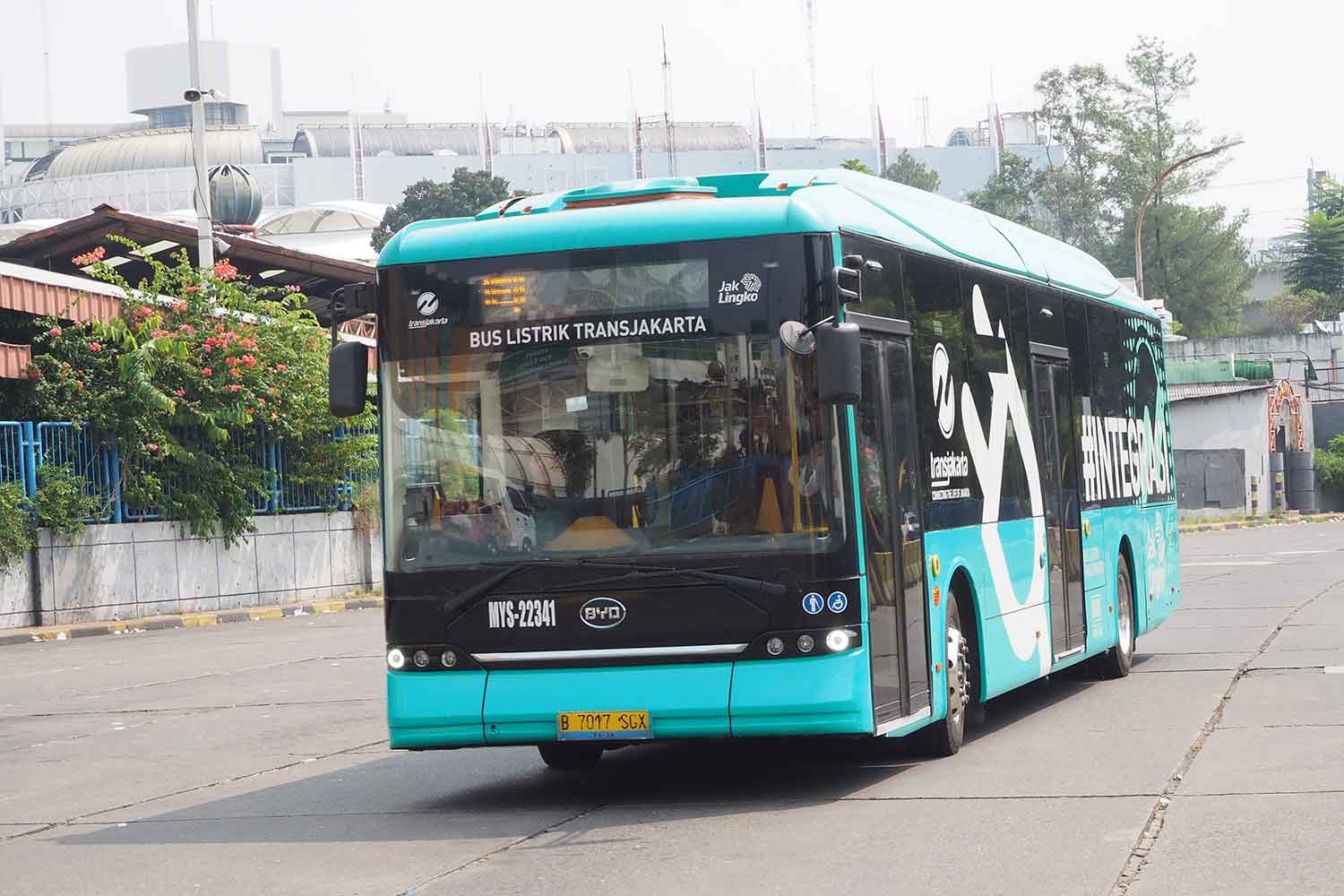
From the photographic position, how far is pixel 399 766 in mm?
11359

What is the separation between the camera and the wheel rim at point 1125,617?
14945 mm

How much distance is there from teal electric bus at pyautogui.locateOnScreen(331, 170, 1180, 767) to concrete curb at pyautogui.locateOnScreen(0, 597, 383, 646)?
15.8m

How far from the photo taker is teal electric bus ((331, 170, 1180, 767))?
354 inches

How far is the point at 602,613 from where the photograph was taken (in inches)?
358

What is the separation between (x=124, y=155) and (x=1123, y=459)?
143 metres

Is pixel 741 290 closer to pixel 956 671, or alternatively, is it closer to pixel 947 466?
pixel 947 466

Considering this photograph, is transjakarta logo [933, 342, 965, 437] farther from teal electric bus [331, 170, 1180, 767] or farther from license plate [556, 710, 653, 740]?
license plate [556, 710, 653, 740]

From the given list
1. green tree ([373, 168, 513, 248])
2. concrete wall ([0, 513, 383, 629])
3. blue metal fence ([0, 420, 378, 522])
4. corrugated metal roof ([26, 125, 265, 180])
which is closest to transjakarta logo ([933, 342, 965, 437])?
concrete wall ([0, 513, 383, 629])

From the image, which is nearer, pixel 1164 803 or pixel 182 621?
pixel 1164 803

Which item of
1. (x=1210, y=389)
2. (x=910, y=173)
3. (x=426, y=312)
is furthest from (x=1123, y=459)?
(x=910, y=173)

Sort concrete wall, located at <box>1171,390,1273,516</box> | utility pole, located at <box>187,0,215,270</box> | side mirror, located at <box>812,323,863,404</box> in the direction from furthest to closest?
concrete wall, located at <box>1171,390,1273,516</box> < utility pole, located at <box>187,0,215,270</box> < side mirror, located at <box>812,323,863,404</box>

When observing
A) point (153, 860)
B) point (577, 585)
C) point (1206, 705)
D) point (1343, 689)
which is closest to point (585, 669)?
point (577, 585)

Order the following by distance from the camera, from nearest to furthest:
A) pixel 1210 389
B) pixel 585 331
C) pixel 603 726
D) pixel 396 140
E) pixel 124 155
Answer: pixel 603 726
pixel 585 331
pixel 1210 389
pixel 124 155
pixel 396 140

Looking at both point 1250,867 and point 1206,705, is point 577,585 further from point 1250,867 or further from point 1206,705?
point 1206,705
